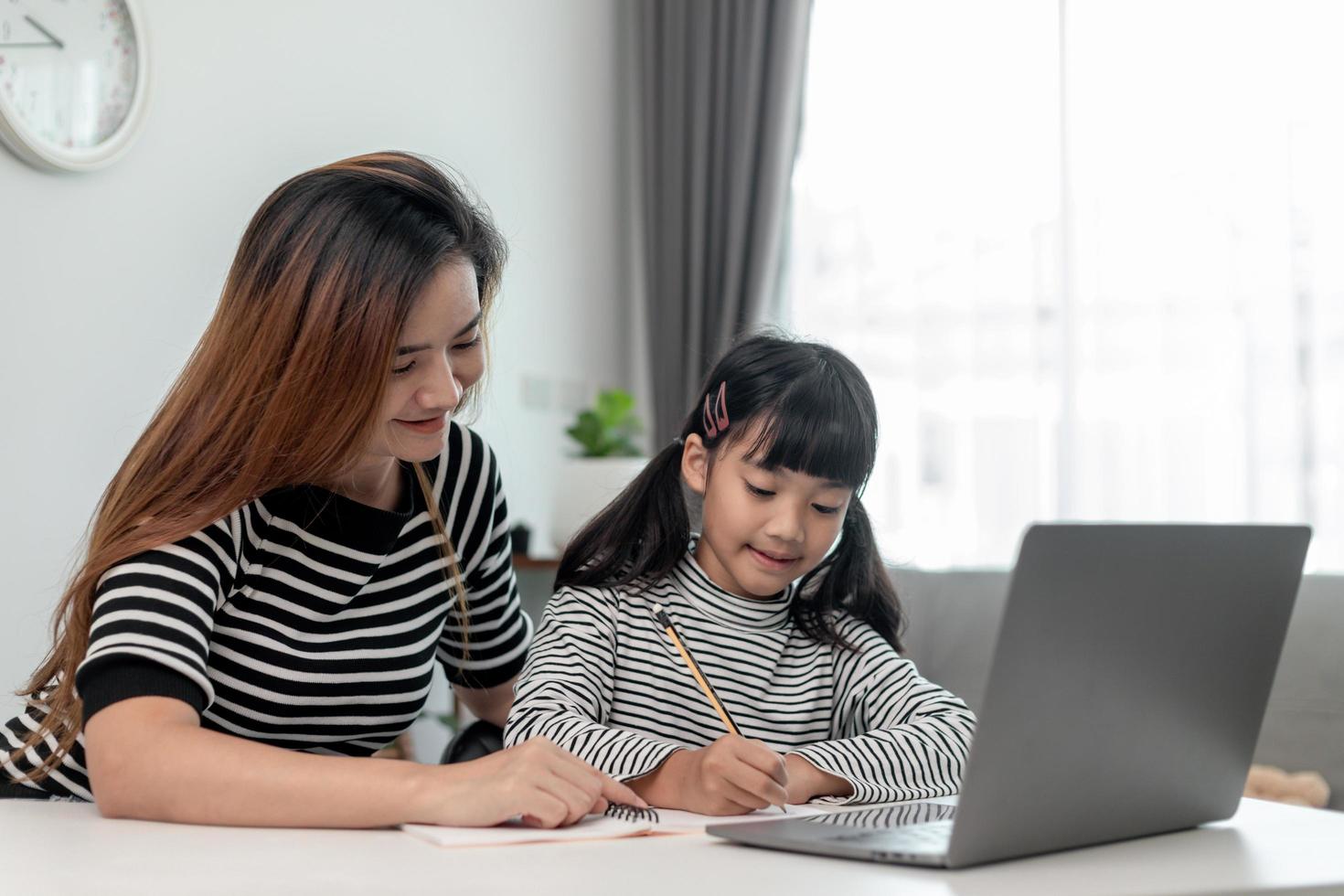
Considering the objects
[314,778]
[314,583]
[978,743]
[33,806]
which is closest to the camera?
[978,743]

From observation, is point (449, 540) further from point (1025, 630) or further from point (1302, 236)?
point (1302, 236)

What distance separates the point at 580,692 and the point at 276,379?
39 cm

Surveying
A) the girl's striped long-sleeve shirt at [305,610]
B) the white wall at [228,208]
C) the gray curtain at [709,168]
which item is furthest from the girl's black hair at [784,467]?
the gray curtain at [709,168]

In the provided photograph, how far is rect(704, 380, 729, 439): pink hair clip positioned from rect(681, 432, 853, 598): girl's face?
36 millimetres

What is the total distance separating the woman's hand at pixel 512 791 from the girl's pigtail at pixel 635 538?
459 millimetres

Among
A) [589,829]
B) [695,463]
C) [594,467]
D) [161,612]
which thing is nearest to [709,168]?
[594,467]

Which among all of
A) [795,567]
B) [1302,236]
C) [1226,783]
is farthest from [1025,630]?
[1302,236]

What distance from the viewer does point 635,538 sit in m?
1.35

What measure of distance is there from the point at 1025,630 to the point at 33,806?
0.77m

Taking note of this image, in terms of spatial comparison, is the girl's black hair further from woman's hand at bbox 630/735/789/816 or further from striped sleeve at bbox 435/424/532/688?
woman's hand at bbox 630/735/789/816

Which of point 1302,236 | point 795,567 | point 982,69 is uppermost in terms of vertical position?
point 982,69

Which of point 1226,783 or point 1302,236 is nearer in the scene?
point 1226,783

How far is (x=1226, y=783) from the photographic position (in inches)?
34.0

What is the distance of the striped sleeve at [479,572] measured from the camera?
4.30 feet
